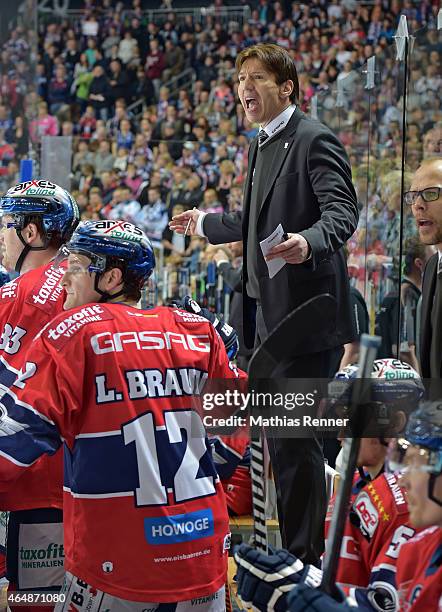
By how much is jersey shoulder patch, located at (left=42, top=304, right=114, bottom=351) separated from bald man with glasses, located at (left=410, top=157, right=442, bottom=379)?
138 centimetres

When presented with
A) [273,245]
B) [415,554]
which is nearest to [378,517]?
[415,554]

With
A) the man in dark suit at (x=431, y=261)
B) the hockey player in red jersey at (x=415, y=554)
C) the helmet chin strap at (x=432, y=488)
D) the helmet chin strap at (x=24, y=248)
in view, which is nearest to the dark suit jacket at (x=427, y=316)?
the man in dark suit at (x=431, y=261)

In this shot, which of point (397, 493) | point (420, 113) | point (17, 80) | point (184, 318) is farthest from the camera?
point (17, 80)

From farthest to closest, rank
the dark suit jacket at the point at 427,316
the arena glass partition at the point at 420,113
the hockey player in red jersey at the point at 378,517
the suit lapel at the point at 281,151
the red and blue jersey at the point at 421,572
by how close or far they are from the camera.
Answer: the arena glass partition at the point at 420,113 → the dark suit jacket at the point at 427,316 → the suit lapel at the point at 281,151 → the hockey player in red jersey at the point at 378,517 → the red and blue jersey at the point at 421,572

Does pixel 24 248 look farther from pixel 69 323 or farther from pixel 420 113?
pixel 420 113

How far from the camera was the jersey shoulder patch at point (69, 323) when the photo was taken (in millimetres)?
2445

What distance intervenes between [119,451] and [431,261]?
1.63m

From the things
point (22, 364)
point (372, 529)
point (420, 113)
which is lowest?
point (372, 529)

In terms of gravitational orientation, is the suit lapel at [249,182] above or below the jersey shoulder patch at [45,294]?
above

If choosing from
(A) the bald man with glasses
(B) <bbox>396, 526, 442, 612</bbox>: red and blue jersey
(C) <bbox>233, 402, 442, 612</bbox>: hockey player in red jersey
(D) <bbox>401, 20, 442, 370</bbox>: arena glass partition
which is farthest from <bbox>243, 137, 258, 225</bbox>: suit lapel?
(B) <bbox>396, 526, 442, 612</bbox>: red and blue jersey

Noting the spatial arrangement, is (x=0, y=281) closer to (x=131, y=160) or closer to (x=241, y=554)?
(x=241, y=554)

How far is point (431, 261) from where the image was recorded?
3.63 m

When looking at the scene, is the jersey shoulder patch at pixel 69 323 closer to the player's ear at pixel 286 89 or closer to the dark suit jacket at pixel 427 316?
the player's ear at pixel 286 89

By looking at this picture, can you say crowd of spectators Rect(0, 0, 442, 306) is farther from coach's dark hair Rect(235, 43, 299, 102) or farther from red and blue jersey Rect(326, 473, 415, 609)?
red and blue jersey Rect(326, 473, 415, 609)
